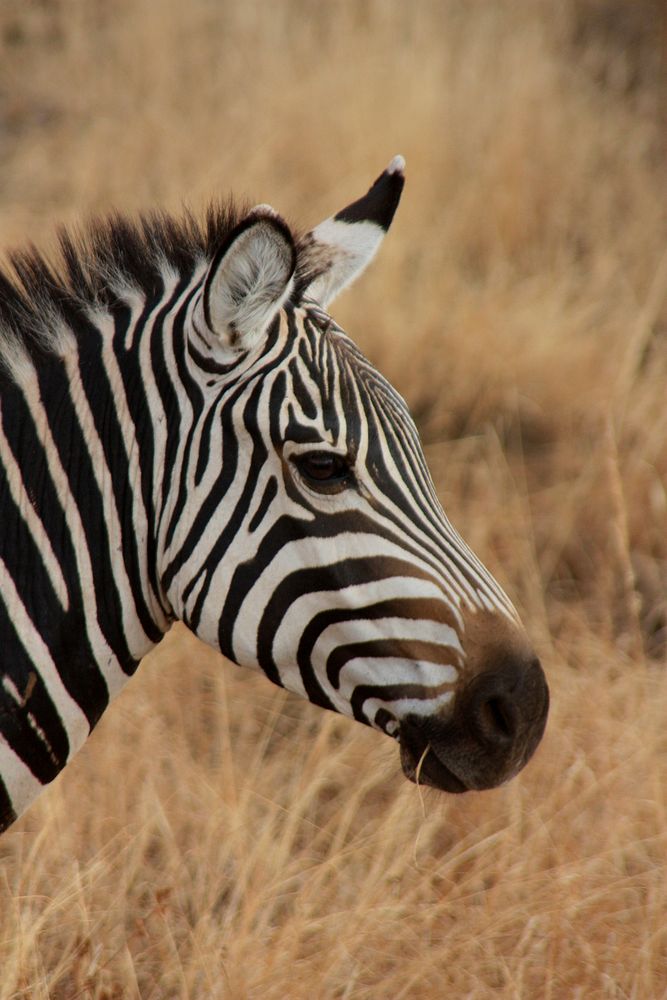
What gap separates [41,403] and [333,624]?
922 millimetres

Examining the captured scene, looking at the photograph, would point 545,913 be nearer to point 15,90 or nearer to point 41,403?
point 41,403

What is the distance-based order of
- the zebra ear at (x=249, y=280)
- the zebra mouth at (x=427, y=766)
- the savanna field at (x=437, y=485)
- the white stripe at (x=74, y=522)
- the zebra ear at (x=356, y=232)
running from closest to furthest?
the zebra ear at (x=249, y=280), the zebra mouth at (x=427, y=766), the white stripe at (x=74, y=522), the zebra ear at (x=356, y=232), the savanna field at (x=437, y=485)

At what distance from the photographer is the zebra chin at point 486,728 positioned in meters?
2.56

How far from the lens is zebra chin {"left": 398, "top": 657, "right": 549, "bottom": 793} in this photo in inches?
101

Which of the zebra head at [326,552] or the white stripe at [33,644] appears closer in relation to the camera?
the zebra head at [326,552]

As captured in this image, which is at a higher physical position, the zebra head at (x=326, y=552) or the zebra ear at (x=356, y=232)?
the zebra ear at (x=356, y=232)

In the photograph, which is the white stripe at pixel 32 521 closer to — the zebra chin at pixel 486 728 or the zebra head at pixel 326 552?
the zebra head at pixel 326 552

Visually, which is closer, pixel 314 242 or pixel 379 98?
pixel 314 242

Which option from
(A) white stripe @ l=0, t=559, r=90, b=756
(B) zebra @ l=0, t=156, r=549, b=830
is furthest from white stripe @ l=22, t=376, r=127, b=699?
(A) white stripe @ l=0, t=559, r=90, b=756

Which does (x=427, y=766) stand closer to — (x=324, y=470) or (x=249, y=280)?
(x=324, y=470)

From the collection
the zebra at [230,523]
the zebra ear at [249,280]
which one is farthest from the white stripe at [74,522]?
the zebra ear at [249,280]

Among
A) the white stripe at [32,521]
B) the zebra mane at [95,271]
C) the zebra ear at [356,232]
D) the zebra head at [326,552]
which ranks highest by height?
the zebra mane at [95,271]

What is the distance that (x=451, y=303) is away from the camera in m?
7.95

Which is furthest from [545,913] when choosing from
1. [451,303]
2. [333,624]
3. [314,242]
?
[451,303]
